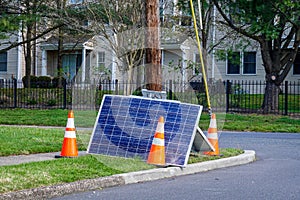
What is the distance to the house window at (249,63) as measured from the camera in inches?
1396

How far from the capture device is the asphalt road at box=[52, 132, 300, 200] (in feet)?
24.8

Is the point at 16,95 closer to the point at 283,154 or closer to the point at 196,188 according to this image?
the point at 283,154

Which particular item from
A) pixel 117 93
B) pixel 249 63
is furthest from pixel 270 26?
pixel 249 63

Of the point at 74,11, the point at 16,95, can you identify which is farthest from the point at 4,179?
the point at 16,95

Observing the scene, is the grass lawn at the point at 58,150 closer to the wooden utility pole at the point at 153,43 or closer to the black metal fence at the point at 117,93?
the black metal fence at the point at 117,93

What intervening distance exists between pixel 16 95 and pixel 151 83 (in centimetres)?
1605

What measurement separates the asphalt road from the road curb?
0.49ft

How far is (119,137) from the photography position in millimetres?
9812

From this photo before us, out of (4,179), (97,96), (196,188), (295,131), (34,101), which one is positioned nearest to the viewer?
(4,179)

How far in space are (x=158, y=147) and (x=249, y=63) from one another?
27.3 metres

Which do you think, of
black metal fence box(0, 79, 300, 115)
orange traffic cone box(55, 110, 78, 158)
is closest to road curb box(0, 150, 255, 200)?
orange traffic cone box(55, 110, 78, 158)

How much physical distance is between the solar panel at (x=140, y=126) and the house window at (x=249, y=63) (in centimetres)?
2626

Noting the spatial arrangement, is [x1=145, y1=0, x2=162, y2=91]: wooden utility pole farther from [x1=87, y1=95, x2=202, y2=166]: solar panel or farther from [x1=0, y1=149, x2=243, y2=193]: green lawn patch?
[x1=0, y1=149, x2=243, y2=193]: green lawn patch

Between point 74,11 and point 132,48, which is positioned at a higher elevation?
point 74,11
